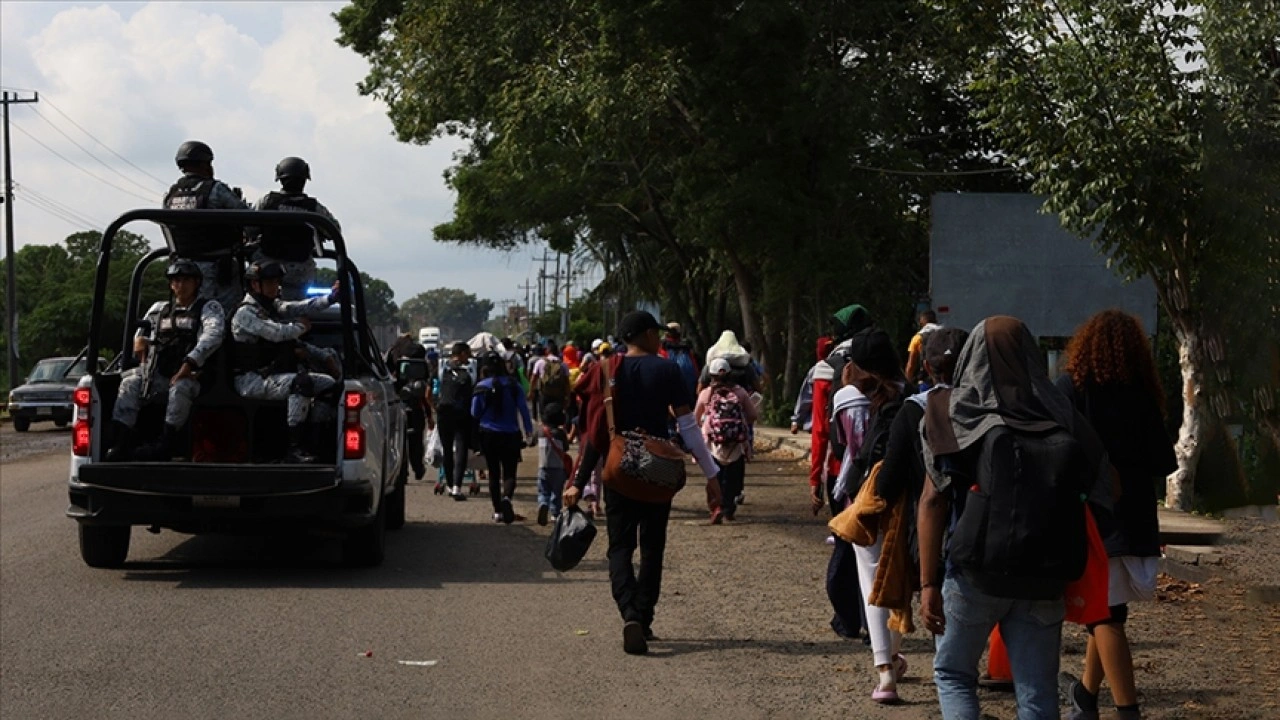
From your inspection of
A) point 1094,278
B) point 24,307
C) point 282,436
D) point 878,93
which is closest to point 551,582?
point 282,436

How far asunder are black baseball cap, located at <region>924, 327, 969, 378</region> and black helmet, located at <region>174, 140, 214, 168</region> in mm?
7018

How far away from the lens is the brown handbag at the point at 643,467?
29.0ft

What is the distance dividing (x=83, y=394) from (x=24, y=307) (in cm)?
6558

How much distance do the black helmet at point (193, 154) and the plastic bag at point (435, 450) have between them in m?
6.43

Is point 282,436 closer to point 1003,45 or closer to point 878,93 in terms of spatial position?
point 1003,45

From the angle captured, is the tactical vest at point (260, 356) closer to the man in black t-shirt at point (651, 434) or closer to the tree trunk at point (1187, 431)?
the man in black t-shirt at point (651, 434)

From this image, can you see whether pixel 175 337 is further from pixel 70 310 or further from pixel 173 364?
pixel 70 310

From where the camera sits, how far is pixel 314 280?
1377 centimetres

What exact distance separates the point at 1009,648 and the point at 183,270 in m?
7.93

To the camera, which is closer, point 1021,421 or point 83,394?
point 1021,421

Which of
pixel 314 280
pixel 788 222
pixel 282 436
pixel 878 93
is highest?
pixel 878 93

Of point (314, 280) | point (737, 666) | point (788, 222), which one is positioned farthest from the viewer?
point (788, 222)

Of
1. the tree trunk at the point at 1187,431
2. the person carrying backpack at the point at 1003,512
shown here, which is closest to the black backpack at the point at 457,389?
the tree trunk at the point at 1187,431

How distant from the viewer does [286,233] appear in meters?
12.9
